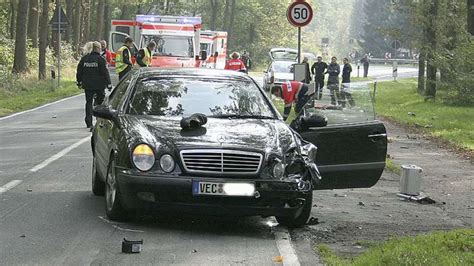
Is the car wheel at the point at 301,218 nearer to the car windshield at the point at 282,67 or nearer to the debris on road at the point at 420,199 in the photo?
the debris on road at the point at 420,199

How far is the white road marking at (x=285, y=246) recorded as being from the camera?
7338 mm

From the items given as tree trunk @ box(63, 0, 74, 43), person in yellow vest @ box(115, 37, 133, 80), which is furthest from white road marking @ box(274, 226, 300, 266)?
tree trunk @ box(63, 0, 74, 43)

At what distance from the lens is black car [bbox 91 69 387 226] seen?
8.13m

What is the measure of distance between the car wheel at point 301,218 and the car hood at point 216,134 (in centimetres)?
58

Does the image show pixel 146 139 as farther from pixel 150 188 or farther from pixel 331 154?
pixel 331 154

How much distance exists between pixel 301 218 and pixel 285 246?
33.9 inches

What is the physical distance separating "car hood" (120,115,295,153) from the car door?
17.5 inches

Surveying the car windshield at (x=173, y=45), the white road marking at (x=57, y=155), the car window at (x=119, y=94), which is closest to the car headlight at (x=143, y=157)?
the car window at (x=119, y=94)

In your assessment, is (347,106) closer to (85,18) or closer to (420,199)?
(420,199)

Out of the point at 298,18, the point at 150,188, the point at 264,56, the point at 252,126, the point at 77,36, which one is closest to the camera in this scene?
Result: the point at 150,188

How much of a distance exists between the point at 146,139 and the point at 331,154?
2.47 metres

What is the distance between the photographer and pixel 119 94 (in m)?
10.3

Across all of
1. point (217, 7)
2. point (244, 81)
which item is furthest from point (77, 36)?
point (244, 81)

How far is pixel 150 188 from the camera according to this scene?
8070 millimetres
